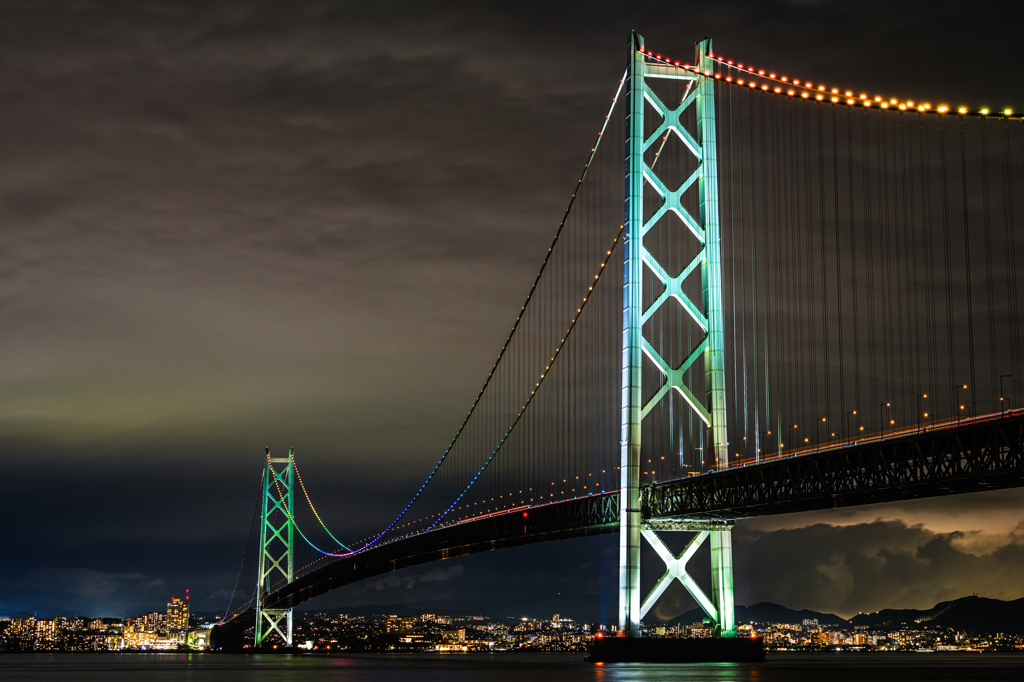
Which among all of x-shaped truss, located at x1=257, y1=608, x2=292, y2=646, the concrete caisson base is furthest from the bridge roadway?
x-shaped truss, located at x1=257, y1=608, x2=292, y2=646

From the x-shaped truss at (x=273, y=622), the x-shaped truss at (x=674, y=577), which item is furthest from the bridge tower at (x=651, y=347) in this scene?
the x-shaped truss at (x=273, y=622)

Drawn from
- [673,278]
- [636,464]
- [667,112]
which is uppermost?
[667,112]

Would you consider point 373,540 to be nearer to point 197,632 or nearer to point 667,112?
point 667,112

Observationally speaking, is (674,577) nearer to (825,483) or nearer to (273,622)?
(825,483)

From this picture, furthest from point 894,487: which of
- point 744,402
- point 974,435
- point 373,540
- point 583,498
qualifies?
point 373,540

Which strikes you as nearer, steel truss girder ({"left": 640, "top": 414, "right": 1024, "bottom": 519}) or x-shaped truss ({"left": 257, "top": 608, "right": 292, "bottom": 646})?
steel truss girder ({"left": 640, "top": 414, "right": 1024, "bottom": 519})

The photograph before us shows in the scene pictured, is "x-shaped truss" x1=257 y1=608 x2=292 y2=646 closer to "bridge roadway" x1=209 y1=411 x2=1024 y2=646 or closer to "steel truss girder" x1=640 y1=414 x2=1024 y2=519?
"bridge roadway" x1=209 y1=411 x2=1024 y2=646

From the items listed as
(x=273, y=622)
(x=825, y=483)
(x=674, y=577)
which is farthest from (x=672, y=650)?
(x=273, y=622)
